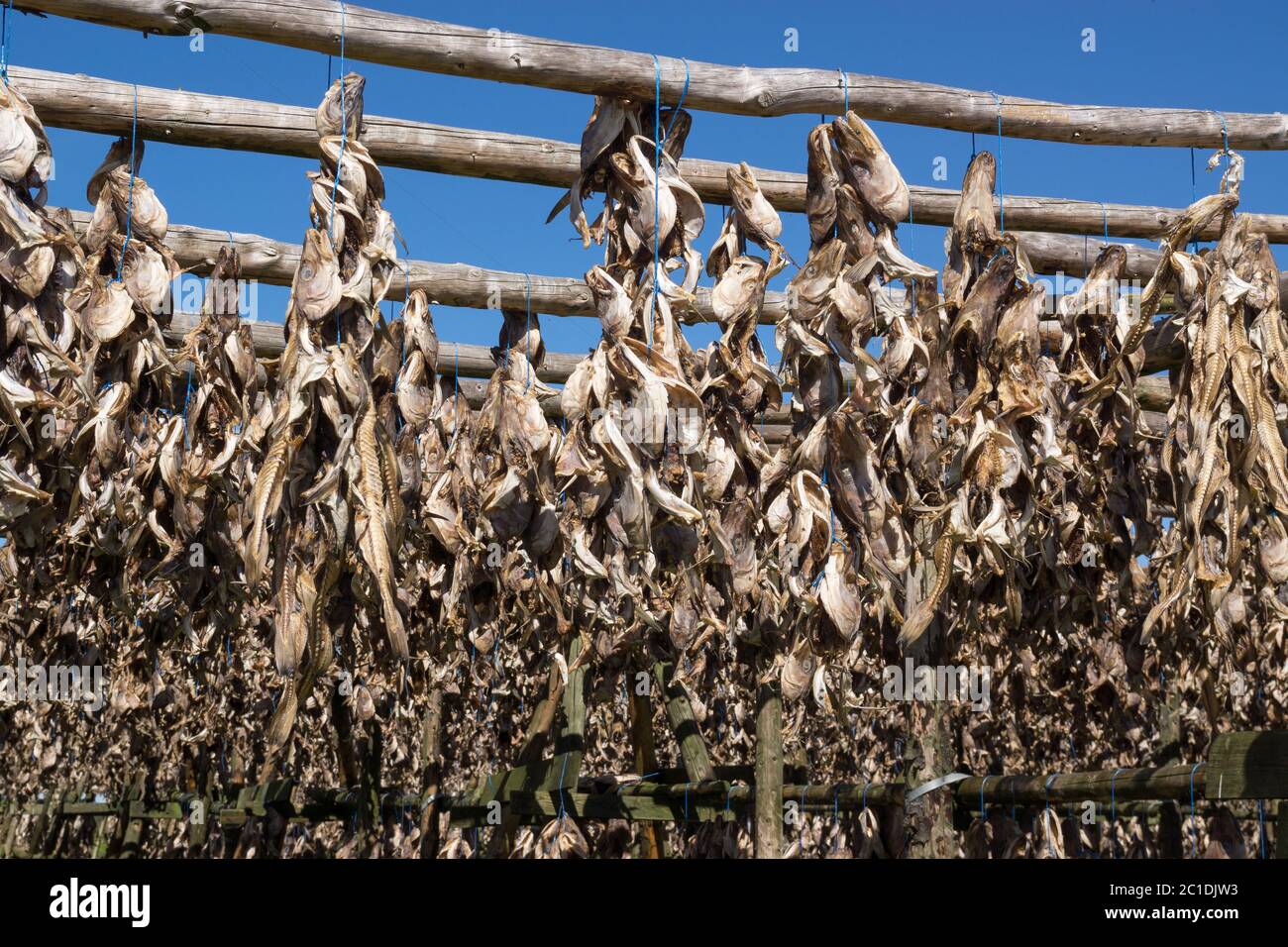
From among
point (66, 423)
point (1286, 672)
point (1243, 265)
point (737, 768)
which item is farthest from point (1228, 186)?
point (1286, 672)

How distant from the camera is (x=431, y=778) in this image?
712 centimetres

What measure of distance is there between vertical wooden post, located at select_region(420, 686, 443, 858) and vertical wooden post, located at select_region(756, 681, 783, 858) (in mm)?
2458

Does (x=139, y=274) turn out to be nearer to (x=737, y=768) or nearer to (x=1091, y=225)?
(x=737, y=768)

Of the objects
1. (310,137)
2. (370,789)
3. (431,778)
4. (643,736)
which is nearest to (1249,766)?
(643,736)

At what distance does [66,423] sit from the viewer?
502 cm

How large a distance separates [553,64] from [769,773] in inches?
98.0

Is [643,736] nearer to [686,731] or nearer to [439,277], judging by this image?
[686,731]

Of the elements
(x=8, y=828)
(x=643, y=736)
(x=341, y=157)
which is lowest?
(x=643, y=736)

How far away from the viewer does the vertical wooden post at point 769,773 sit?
4.61 metres

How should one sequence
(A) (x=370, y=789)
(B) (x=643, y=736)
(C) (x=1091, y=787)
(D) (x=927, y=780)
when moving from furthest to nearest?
(A) (x=370, y=789) → (B) (x=643, y=736) → (D) (x=927, y=780) → (C) (x=1091, y=787)

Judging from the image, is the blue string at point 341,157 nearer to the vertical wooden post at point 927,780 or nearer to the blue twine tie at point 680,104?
the blue twine tie at point 680,104

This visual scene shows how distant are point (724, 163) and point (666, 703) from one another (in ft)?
8.18

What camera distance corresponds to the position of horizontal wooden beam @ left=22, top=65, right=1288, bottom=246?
167 inches

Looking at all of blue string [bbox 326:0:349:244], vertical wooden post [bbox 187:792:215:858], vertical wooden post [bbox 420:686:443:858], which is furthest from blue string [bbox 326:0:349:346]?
vertical wooden post [bbox 187:792:215:858]
